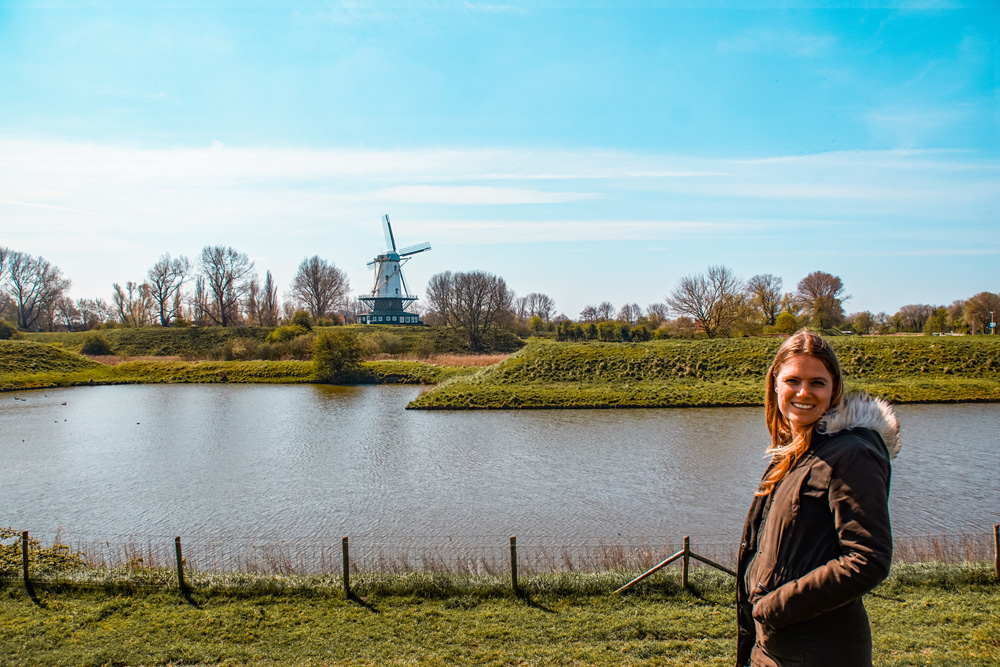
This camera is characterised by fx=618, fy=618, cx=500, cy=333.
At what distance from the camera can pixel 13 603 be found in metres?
6.54

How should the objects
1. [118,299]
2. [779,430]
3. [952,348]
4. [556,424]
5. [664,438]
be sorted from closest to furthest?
[779,430]
[664,438]
[556,424]
[952,348]
[118,299]

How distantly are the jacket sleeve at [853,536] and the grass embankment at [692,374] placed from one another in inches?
817

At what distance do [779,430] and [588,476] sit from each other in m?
10.3

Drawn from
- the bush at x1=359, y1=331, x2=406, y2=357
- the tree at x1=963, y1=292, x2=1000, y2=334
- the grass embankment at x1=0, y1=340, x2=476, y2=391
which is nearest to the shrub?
the bush at x1=359, y1=331, x2=406, y2=357

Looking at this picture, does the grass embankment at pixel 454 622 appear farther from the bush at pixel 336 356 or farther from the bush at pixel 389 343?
the bush at pixel 389 343

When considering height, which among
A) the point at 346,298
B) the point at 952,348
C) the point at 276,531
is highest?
the point at 346,298

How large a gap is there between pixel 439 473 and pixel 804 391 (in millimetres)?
11574

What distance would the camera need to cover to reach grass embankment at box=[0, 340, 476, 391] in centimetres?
3404

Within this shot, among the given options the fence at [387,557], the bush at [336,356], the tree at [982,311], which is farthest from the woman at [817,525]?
the tree at [982,311]

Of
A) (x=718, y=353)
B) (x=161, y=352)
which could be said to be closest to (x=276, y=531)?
(x=718, y=353)

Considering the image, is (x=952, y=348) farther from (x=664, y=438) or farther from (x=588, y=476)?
(x=588, y=476)

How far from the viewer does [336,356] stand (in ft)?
112

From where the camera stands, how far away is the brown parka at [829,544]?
Result: 80.7 inches

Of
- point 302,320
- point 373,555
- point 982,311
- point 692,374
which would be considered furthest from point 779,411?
point 982,311
